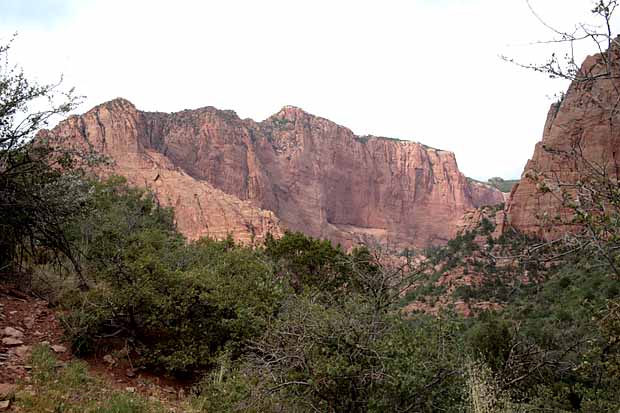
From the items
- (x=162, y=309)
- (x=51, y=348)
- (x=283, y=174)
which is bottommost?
(x=51, y=348)

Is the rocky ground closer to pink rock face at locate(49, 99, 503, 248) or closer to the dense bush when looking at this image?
the dense bush

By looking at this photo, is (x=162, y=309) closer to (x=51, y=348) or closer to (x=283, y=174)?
(x=51, y=348)

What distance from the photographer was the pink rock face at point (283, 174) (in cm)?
5244

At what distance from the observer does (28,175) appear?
6586mm

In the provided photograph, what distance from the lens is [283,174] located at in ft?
280

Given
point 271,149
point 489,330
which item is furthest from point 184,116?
point 489,330

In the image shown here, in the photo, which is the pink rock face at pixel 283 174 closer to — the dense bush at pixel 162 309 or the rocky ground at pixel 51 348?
the dense bush at pixel 162 309

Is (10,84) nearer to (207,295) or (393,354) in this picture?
(207,295)

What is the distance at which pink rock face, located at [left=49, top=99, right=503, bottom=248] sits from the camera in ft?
172

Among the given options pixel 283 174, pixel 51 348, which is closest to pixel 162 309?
pixel 51 348

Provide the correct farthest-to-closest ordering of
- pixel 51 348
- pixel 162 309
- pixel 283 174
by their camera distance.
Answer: pixel 283 174 < pixel 162 309 < pixel 51 348

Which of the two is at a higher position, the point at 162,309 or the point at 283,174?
the point at 283,174

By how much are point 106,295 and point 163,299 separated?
3.56ft

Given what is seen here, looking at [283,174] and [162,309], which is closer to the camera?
[162,309]
